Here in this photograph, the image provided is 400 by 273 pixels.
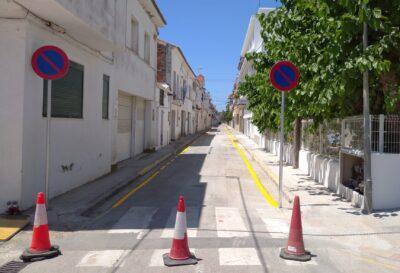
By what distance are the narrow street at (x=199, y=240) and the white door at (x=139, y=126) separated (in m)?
10.5

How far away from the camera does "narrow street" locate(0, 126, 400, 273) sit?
609 centimetres

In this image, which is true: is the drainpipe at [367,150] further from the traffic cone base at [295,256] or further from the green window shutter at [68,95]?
the green window shutter at [68,95]

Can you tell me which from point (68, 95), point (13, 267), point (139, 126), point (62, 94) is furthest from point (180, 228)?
point (139, 126)

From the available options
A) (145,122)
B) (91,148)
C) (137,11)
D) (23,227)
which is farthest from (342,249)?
(145,122)

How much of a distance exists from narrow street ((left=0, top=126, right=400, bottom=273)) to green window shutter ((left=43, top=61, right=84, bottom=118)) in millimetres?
2311

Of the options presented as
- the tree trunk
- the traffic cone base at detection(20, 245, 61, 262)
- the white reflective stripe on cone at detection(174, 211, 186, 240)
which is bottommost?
the traffic cone base at detection(20, 245, 61, 262)

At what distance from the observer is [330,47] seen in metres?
9.48

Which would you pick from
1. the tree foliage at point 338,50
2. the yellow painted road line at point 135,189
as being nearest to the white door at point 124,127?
the yellow painted road line at point 135,189

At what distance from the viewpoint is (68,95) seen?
36.9 ft

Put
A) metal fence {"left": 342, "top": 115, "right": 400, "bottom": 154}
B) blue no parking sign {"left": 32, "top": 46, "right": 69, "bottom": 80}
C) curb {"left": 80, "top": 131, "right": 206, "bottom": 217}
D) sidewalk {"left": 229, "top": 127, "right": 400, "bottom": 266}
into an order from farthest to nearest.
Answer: metal fence {"left": 342, "top": 115, "right": 400, "bottom": 154}
curb {"left": 80, "top": 131, "right": 206, "bottom": 217}
blue no parking sign {"left": 32, "top": 46, "right": 69, "bottom": 80}
sidewalk {"left": 229, "top": 127, "right": 400, "bottom": 266}

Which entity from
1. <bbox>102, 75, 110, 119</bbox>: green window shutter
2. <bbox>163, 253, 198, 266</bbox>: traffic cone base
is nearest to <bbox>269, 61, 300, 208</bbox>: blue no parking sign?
<bbox>163, 253, 198, 266</bbox>: traffic cone base

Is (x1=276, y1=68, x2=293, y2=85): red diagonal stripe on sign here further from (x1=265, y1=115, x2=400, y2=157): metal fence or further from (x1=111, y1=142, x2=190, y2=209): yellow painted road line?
(x1=111, y1=142, x2=190, y2=209): yellow painted road line

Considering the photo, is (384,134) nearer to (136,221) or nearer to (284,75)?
(284,75)

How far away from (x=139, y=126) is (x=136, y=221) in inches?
570
